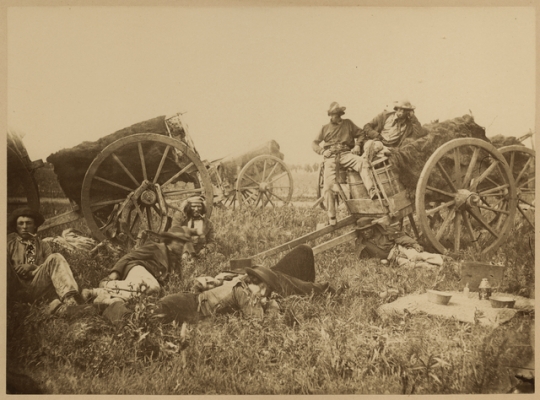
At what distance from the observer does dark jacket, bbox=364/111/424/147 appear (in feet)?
17.1

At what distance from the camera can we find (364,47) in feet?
17.1

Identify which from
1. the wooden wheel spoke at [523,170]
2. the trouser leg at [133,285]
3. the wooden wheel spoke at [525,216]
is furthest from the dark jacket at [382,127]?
the trouser leg at [133,285]

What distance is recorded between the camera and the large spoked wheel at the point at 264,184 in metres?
5.25

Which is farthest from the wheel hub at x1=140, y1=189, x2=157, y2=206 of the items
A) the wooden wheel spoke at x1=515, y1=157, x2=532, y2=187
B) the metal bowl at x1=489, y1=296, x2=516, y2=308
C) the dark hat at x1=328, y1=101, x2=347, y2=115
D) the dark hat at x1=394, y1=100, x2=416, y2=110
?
the wooden wheel spoke at x1=515, y1=157, x2=532, y2=187

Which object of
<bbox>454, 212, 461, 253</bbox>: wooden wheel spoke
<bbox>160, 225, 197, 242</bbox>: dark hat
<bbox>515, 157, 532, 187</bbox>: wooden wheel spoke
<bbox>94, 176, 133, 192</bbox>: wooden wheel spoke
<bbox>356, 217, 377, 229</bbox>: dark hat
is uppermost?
<bbox>94, 176, 133, 192</bbox>: wooden wheel spoke

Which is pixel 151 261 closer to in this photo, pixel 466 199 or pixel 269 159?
pixel 269 159

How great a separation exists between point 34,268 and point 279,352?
7.44ft

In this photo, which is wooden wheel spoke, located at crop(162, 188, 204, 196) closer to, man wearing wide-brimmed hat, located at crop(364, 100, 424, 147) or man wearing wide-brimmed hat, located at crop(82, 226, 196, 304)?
man wearing wide-brimmed hat, located at crop(82, 226, 196, 304)

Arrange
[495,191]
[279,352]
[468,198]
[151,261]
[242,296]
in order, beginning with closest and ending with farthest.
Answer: [279,352] → [242,296] → [151,261] → [468,198] → [495,191]

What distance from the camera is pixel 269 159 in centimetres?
522

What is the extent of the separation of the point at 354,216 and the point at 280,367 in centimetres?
148

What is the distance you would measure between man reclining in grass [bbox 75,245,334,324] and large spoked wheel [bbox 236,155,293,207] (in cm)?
58

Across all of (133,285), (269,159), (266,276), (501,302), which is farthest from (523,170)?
(133,285)

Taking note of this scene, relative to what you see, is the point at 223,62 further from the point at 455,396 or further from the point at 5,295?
the point at 455,396
